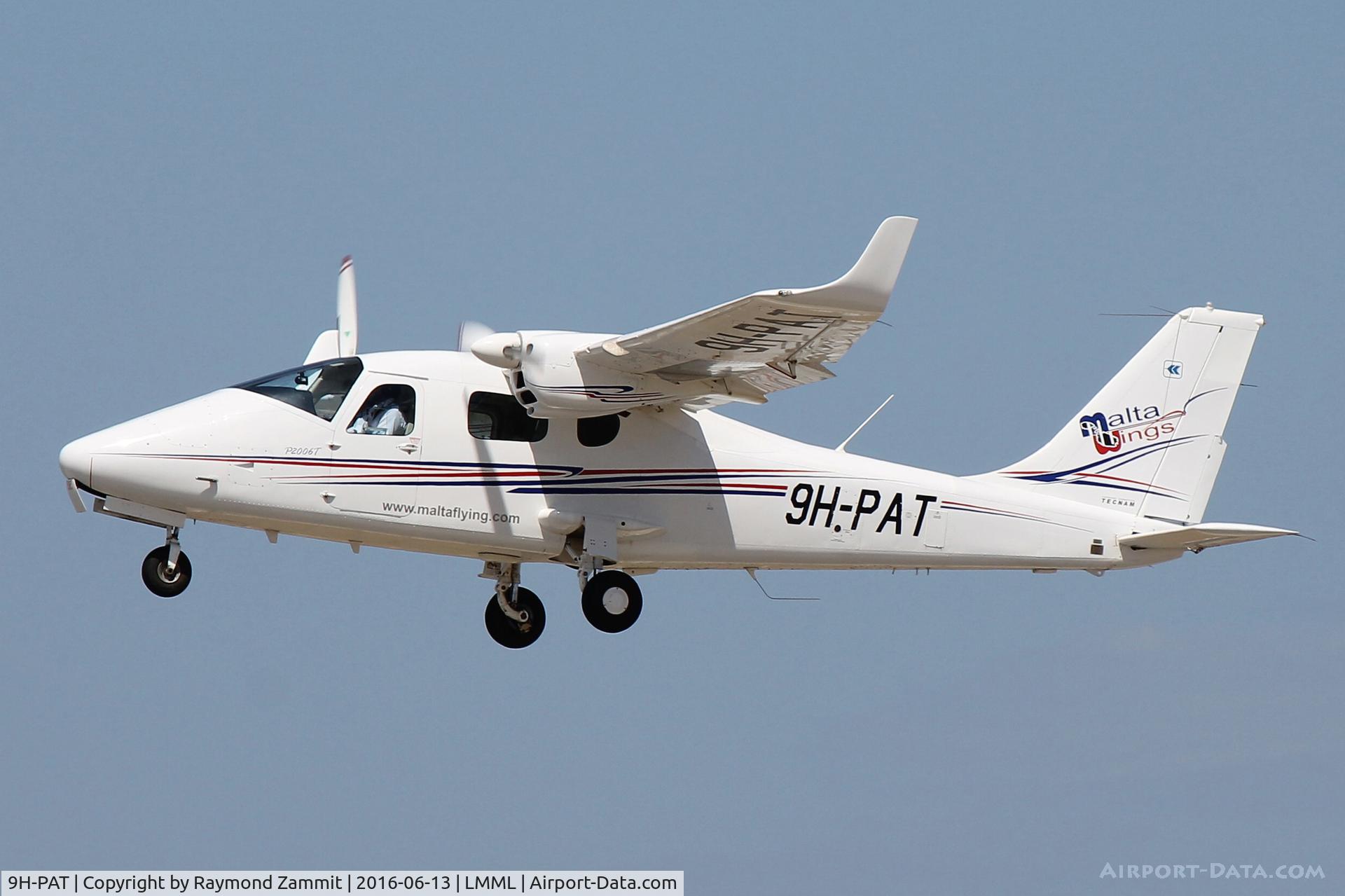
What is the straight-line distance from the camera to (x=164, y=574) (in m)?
16.8

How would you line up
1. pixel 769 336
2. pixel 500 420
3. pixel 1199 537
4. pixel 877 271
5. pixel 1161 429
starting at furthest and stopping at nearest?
pixel 1161 429
pixel 1199 537
pixel 500 420
pixel 769 336
pixel 877 271

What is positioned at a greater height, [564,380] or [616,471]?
[564,380]

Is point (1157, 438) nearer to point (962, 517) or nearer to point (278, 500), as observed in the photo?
point (962, 517)

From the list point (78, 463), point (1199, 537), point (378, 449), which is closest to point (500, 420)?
point (378, 449)

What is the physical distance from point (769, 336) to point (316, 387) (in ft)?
15.0

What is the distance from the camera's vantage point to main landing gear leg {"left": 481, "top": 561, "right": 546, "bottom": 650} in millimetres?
19344

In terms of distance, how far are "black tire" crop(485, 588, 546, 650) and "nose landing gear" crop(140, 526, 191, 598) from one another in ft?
12.2

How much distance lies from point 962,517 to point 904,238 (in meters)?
5.38

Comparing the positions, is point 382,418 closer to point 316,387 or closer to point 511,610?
point 316,387

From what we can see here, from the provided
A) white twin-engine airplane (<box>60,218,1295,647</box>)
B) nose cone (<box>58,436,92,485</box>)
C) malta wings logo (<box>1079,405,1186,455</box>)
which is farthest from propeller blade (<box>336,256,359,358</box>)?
malta wings logo (<box>1079,405,1186,455</box>)

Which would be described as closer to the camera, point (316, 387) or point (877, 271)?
point (877, 271)

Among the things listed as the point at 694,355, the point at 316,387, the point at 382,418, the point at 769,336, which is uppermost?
the point at 769,336

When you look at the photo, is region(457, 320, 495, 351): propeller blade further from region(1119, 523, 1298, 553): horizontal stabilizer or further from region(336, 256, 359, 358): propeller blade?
region(1119, 523, 1298, 553): horizontal stabilizer

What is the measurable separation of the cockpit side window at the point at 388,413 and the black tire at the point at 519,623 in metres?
2.92
